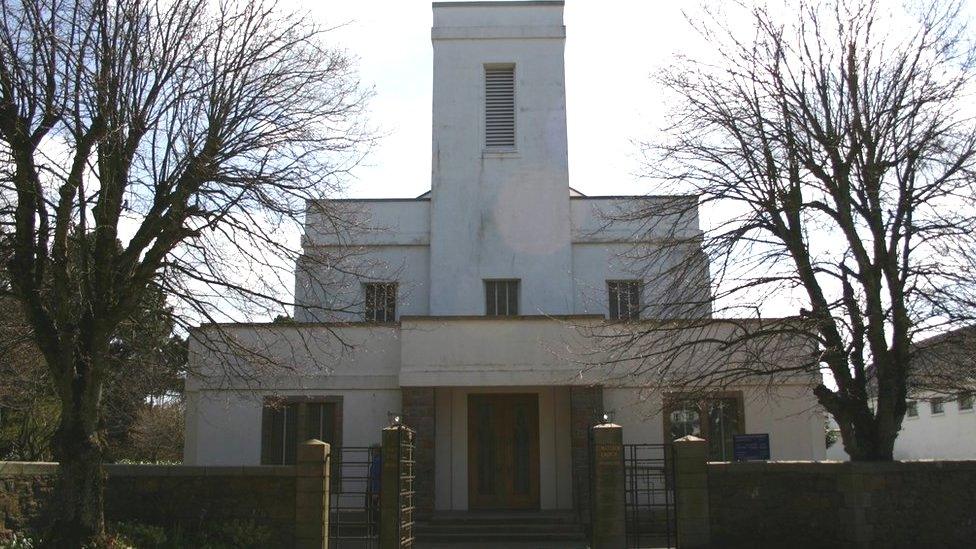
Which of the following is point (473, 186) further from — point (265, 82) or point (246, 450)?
point (265, 82)

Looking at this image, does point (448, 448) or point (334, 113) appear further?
point (448, 448)

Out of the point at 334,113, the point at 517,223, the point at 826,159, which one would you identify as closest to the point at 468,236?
the point at 517,223

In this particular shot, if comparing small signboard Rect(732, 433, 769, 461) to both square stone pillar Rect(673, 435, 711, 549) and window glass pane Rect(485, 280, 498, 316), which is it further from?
window glass pane Rect(485, 280, 498, 316)

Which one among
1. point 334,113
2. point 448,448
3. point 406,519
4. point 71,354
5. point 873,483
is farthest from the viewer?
point 448,448

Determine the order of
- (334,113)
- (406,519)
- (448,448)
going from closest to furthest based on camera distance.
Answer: (334,113), (406,519), (448,448)

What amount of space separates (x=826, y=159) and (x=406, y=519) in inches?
356

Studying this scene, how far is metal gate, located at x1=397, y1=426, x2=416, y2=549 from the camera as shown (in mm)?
15602

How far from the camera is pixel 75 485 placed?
1281cm

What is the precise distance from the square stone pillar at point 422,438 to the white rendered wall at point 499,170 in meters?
3.80

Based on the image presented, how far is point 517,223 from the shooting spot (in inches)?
968

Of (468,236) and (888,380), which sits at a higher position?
(468,236)

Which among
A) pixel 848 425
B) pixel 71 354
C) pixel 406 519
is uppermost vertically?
pixel 71 354

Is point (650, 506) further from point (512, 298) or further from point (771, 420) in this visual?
point (512, 298)

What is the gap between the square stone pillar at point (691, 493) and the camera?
1534 cm
